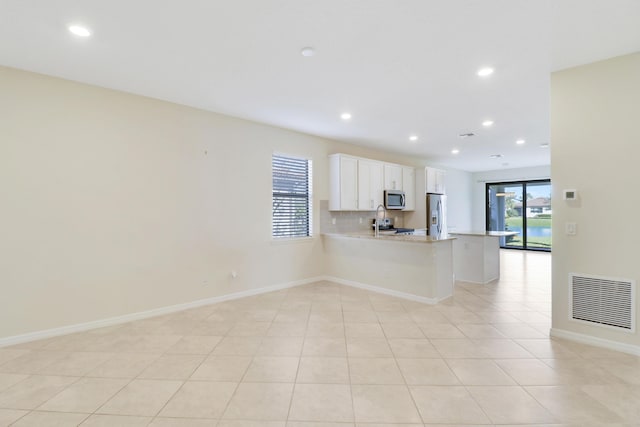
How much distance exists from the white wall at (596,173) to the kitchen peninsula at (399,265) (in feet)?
4.66

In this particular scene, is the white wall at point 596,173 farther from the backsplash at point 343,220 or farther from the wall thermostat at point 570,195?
the backsplash at point 343,220

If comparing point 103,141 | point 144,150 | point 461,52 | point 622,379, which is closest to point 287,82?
point 461,52

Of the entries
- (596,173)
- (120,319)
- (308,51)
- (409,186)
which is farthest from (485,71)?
(120,319)

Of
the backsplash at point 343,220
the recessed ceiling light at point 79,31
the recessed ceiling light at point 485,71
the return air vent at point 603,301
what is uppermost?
the recessed ceiling light at point 485,71

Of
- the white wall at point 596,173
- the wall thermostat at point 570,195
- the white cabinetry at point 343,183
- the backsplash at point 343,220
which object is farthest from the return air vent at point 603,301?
the backsplash at point 343,220

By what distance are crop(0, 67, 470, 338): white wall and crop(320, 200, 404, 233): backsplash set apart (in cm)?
123

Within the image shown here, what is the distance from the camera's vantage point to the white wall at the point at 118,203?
3000 mm

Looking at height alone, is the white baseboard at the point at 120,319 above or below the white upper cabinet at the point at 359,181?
below

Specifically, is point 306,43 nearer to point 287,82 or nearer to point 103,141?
point 287,82

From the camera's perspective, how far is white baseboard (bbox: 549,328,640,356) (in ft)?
8.78

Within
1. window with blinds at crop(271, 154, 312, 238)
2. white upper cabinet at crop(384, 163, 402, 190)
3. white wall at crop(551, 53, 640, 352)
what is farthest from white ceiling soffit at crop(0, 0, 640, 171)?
white upper cabinet at crop(384, 163, 402, 190)

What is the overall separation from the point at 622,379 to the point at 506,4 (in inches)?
112

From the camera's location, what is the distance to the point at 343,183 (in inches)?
222

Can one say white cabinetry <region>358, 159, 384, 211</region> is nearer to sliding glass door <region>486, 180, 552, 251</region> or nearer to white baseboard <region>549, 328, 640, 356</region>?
white baseboard <region>549, 328, 640, 356</region>
